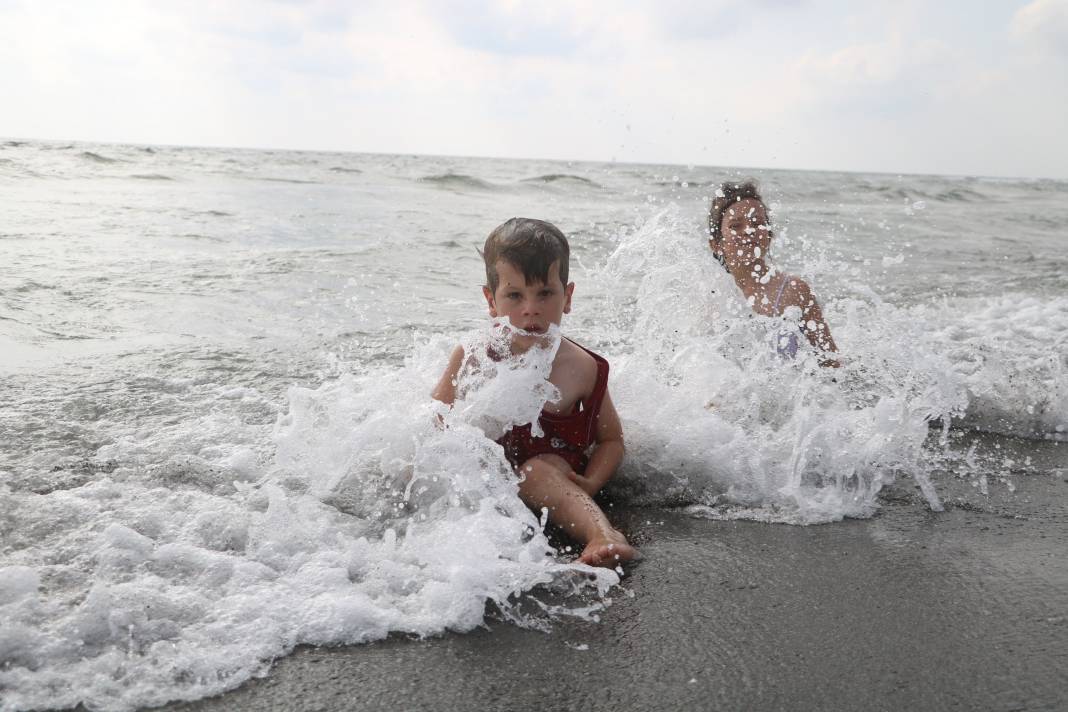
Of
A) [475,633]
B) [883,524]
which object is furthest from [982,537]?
[475,633]

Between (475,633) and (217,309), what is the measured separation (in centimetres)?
444

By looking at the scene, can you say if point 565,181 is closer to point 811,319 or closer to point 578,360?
point 811,319

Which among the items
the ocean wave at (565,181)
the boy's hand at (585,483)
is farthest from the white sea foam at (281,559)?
the ocean wave at (565,181)

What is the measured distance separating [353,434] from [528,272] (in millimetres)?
868

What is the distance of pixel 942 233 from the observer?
578 inches

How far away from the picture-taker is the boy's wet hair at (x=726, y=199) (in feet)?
16.3

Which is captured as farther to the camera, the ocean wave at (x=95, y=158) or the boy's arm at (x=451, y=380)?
the ocean wave at (x=95, y=158)

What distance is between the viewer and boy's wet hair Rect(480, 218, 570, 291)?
296cm

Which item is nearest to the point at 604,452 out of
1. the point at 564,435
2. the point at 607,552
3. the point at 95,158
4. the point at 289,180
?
the point at 564,435

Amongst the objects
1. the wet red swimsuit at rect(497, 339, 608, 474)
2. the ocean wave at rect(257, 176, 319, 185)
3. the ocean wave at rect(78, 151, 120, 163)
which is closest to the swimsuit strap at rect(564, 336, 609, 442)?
the wet red swimsuit at rect(497, 339, 608, 474)

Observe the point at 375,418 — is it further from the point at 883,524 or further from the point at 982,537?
the point at 982,537

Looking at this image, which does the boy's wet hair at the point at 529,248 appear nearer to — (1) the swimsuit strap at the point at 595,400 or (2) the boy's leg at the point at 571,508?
(1) the swimsuit strap at the point at 595,400

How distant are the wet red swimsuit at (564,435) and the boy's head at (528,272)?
316mm

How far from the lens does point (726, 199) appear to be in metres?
5.04
